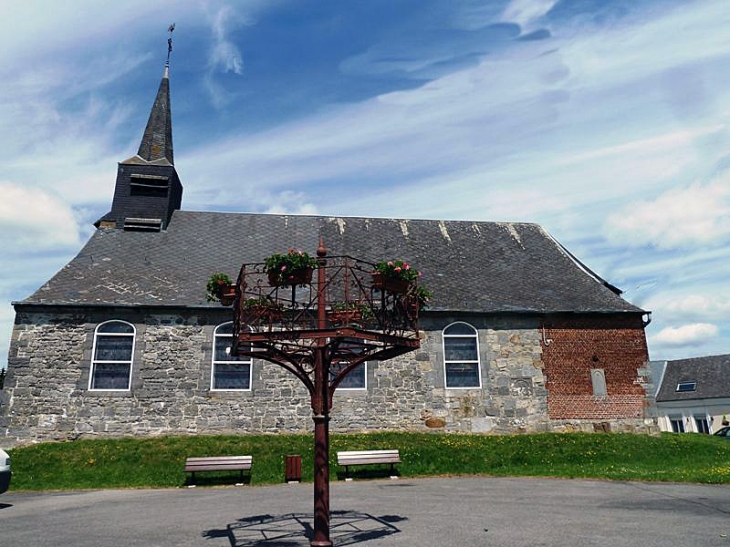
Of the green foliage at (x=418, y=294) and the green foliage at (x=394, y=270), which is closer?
the green foliage at (x=394, y=270)

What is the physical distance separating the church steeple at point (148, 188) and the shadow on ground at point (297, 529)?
15.8 m

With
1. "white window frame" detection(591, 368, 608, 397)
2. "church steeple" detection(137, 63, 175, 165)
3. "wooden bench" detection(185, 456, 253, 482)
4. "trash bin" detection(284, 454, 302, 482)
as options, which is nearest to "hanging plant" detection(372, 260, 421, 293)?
"trash bin" detection(284, 454, 302, 482)

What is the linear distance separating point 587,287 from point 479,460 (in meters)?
9.18

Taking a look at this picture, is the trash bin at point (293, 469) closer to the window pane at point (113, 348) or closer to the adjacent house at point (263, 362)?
the adjacent house at point (263, 362)

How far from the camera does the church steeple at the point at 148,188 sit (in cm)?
2164

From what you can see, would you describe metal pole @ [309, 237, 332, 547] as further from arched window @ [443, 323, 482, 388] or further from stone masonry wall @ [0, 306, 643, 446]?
arched window @ [443, 323, 482, 388]

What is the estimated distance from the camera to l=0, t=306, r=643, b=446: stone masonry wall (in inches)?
653

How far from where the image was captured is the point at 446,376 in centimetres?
1831

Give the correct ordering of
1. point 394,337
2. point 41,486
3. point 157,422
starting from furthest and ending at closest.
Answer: point 157,422
point 41,486
point 394,337

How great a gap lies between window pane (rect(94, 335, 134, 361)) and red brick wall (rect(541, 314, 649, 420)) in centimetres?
1375

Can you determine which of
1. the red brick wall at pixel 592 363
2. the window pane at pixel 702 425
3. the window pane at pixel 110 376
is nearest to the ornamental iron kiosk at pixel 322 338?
the window pane at pixel 110 376

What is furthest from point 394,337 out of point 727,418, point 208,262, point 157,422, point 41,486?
point 727,418

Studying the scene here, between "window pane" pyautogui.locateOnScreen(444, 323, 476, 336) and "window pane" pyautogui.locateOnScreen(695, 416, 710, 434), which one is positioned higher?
"window pane" pyautogui.locateOnScreen(444, 323, 476, 336)

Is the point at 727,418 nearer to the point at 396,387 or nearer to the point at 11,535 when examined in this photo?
the point at 396,387
